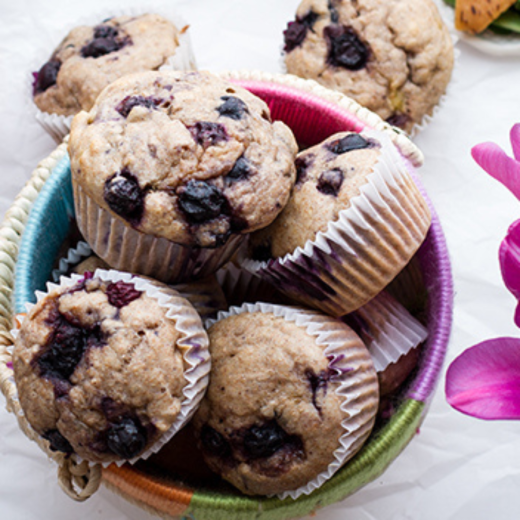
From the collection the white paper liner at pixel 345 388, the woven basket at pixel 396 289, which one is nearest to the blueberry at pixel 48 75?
the woven basket at pixel 396 289

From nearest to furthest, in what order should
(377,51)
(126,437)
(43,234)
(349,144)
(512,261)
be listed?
(512,261) < (126,437) < (349,144) < (43,234) < (377,51)

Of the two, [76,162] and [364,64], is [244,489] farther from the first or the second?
[364,64]

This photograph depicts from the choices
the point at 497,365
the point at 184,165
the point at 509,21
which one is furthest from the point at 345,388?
the point at 509,21

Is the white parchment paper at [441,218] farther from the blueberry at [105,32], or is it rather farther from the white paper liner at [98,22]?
the blueberry at [105,32]

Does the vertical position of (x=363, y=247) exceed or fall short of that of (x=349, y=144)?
it falls short

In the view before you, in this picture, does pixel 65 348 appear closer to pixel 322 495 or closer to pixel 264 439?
pixel 264 439

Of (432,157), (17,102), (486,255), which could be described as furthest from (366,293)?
(17,102)

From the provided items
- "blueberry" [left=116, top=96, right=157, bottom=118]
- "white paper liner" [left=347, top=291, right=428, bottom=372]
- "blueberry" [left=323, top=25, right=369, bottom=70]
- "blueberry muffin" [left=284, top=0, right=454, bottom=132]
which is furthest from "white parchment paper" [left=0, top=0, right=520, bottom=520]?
"blueberry" [left=116, top=96, right=157, bottom=118]

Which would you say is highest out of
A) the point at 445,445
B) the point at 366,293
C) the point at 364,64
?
the point at 364,64
